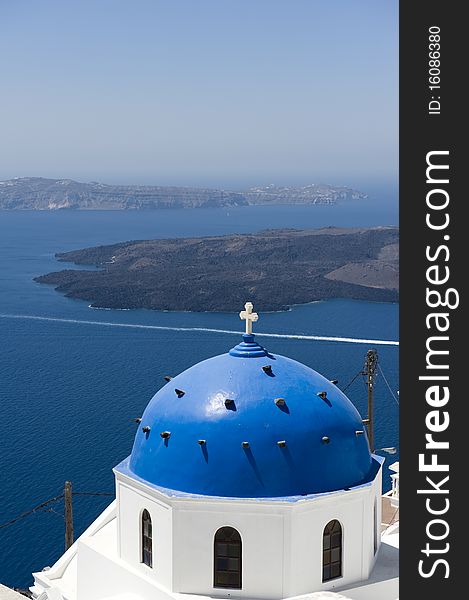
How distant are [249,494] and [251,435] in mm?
775

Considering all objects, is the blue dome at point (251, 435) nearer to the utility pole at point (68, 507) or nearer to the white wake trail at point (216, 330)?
the utility pole at point (68, 507)

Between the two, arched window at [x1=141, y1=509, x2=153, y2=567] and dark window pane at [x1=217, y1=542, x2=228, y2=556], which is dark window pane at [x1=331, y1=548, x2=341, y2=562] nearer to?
dark window pane at [x1=217, y1=542, x2=228, y2=556]

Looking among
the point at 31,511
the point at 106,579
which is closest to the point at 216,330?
the point at 31,511

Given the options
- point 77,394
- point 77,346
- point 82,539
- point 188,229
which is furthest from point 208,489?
point 188,229

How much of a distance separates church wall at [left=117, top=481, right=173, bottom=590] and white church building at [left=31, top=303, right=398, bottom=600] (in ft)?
0.06

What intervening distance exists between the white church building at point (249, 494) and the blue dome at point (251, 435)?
0.05 ft

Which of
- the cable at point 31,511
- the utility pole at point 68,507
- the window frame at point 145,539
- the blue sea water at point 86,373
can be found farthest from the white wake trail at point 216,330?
the window frame at point 145,539

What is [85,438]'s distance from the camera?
38219mm

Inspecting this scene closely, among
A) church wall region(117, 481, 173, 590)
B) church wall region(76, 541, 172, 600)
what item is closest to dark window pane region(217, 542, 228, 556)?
church wall region(117, 481, 173, 590)

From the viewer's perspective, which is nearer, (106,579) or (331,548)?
(331,548)

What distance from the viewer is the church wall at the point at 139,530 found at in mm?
12141

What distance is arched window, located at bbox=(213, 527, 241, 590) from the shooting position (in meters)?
12.0

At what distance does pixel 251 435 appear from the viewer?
1209 cm

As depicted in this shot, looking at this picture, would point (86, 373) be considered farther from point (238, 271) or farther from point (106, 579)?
point (238, 271)
